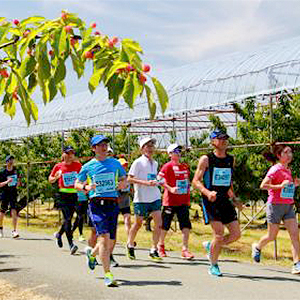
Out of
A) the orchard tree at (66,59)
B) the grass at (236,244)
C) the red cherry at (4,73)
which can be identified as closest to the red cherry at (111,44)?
the orchard tree at (66,59)

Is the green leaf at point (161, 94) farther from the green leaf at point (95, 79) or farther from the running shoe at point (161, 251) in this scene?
the running shoe at point (161, 251)

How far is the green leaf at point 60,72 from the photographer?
2895 millimetres

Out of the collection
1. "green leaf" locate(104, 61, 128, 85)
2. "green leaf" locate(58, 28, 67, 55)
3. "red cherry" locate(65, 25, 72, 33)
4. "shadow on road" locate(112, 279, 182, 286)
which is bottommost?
"shadow on road" locate(112, 279, 182, 286)

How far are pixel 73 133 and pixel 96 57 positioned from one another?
1762 centimetres

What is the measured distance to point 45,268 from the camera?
7742 mm

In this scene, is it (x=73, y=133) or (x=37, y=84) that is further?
(x=73, y=133)

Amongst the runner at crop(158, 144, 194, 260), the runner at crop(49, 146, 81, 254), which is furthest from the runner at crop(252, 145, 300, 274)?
the runner at crop(49, 146, 81, 254)

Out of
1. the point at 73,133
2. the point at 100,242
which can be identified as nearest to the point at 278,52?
the point at 73,133

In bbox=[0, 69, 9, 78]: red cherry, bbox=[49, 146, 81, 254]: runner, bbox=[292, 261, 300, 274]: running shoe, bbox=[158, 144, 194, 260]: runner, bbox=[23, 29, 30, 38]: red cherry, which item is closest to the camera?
bbox=[23, 29, 30, 38]: red cherry

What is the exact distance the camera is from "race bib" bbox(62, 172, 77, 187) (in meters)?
9.64

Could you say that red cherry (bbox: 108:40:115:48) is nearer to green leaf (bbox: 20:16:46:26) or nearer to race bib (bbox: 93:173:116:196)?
green leaf (bbox: 20:16:46:26)

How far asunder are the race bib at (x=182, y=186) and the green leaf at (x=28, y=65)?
5.87 meters

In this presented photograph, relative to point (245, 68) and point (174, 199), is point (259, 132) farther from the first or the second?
point (245, 68)

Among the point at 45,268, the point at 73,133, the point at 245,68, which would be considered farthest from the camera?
the point at 73,133
